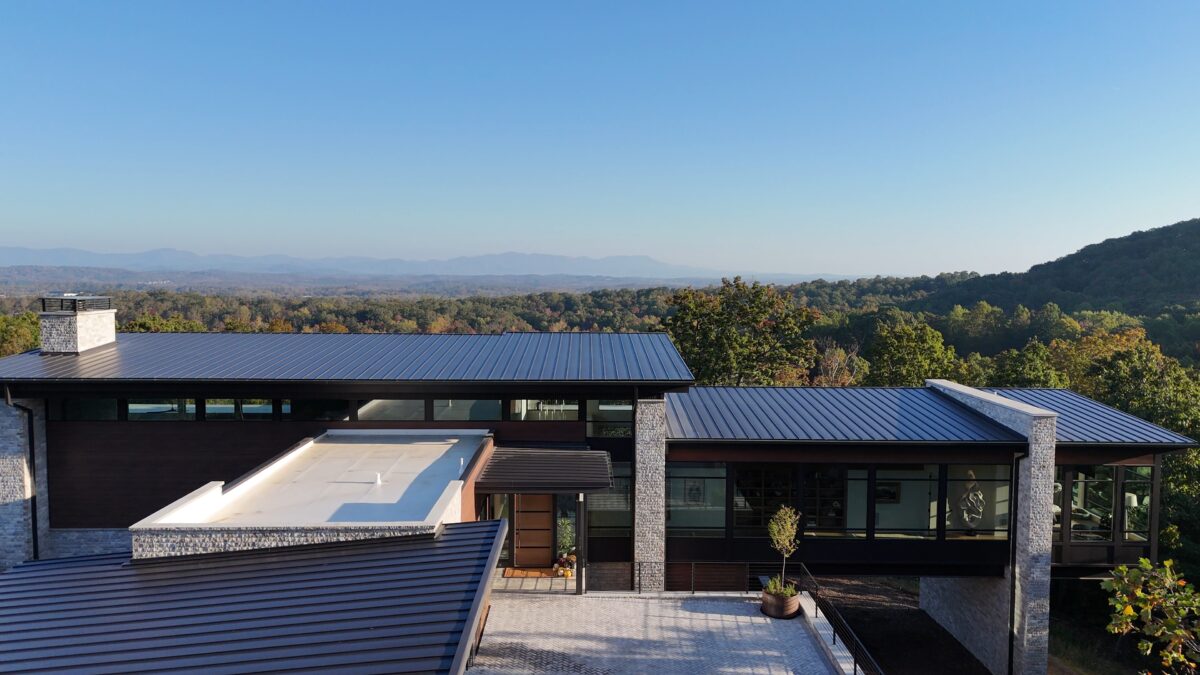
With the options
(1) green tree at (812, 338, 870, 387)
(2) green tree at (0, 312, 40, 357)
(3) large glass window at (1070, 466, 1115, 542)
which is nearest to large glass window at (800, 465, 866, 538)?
(3) large glass window at (1070, 466, 1115, 542)

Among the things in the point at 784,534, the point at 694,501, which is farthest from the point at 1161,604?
the point at 694,501

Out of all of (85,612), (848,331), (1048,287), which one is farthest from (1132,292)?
(85,612)

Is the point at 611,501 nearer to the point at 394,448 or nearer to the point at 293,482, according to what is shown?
the point at 394,448

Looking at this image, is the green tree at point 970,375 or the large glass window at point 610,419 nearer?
the large glass window at point 610,419

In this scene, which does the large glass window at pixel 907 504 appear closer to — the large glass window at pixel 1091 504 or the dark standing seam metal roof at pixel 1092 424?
the dark standing seam metal roof at pixel 1092 424

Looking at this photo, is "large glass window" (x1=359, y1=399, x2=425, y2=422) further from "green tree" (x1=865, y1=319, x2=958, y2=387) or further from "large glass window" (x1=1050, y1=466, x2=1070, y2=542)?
"green tree" (x1=865, y1=319, x2=958, y2=387)

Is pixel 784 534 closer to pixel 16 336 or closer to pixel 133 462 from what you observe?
pixel 133 462

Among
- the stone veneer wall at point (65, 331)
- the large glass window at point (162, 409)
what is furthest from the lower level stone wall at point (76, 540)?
the stone veneer wall at point (65, 331)
